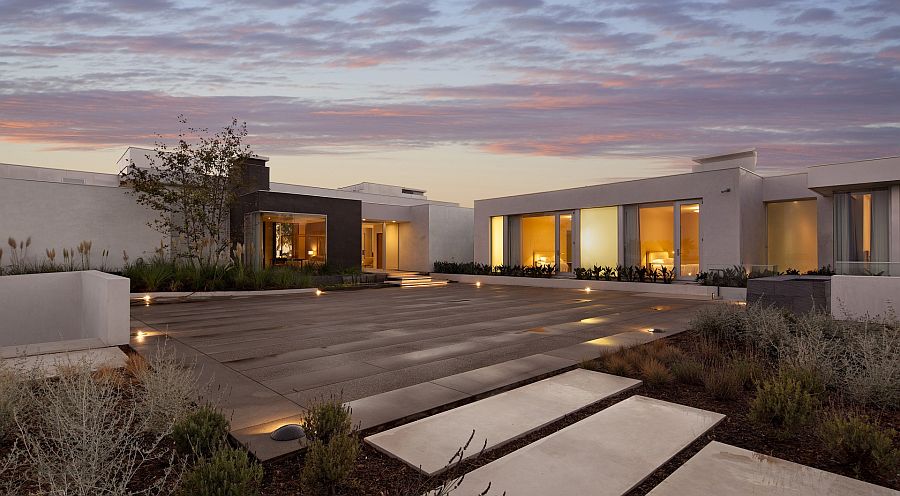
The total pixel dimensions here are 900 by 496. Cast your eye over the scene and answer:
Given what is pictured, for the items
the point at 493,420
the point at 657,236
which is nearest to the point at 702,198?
the point at 657,236

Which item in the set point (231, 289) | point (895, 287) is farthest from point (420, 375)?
point (231, 289)

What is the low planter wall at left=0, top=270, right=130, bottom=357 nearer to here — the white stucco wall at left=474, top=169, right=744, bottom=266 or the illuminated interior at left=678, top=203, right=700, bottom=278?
the white stucco wall at left=474, top=169, right=744, bottom=266

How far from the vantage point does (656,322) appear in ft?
26.2

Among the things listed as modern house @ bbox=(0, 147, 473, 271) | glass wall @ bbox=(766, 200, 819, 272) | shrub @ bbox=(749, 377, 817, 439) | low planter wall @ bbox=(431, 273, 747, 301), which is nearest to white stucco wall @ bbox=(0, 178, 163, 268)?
modern house @ bbox=(0, 147, 473, 271)

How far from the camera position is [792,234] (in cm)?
1535

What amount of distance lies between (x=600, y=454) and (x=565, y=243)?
1599 cm

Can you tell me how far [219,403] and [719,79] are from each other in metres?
13.9

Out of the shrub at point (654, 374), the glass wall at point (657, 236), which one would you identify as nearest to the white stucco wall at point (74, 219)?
the shrub at point (654, 374)

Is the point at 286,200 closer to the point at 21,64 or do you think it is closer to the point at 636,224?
the point at 21,64

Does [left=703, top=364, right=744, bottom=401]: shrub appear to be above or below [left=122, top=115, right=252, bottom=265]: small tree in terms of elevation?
below

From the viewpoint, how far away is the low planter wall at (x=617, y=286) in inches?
494

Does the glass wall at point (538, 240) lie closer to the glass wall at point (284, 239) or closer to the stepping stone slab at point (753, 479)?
the glass wall at point (284, 239)

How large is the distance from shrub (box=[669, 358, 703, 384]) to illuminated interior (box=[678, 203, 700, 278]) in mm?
11536

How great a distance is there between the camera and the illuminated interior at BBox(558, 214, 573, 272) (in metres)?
18.0
